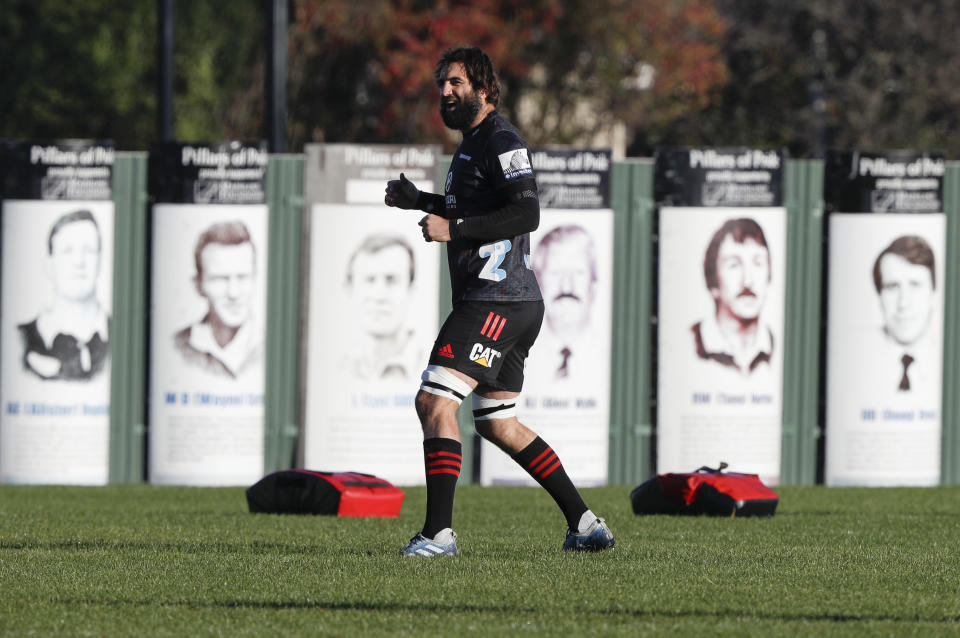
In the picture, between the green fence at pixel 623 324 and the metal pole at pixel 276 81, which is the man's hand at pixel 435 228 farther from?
the metal pole at pixel 276 81

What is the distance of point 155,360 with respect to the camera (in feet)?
45.4

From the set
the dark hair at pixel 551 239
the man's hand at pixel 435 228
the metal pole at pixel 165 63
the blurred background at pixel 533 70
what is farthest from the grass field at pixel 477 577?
the blurred background at pixel 533 70

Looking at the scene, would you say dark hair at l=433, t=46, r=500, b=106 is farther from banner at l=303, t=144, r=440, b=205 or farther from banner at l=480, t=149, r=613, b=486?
banner at l=480, t=149, r=613, b=486

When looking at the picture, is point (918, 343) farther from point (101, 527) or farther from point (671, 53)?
point (671, 53)

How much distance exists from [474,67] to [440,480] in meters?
1.72

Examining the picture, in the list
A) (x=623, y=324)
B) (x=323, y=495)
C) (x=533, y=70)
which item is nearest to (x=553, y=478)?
(x=323, y=495)

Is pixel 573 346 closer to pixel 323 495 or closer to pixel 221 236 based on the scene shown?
pixel 221 236

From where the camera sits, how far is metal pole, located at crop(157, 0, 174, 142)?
17.4m

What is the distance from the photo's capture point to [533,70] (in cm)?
3186

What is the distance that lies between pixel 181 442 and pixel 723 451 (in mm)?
3736

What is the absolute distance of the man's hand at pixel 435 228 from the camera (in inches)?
315

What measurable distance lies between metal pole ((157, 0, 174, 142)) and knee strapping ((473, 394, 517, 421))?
951 cm

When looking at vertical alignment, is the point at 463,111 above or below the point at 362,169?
below

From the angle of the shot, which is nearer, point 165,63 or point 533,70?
point 165,63
